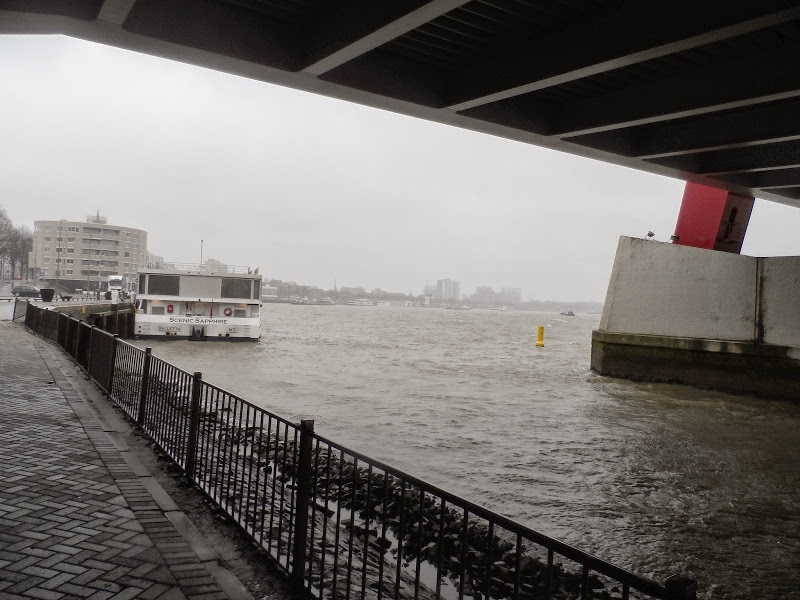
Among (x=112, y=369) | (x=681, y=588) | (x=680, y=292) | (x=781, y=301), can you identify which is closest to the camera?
(x=681, y=588)

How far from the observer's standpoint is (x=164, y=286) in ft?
105

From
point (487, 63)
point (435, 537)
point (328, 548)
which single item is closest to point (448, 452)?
point (435, 537)

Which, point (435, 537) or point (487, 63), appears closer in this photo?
point (435, 537)

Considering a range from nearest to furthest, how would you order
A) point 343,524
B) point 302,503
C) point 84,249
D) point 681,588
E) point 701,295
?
point 681,588, point 302,503, point 343,524, point 701,295, point 84,249

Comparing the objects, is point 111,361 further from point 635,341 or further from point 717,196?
point 717,196

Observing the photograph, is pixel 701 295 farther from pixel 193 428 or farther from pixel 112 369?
pixel 193 428

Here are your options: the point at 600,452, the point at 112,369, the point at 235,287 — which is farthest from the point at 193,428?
the point at 235,287

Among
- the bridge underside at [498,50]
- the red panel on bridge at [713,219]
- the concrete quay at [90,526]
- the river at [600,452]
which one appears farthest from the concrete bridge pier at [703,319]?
the concrete quay at [90,526]

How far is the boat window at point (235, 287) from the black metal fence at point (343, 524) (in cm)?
2315

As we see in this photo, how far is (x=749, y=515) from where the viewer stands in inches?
310

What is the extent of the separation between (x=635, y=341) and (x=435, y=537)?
15649mm

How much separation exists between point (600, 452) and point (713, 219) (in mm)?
11293

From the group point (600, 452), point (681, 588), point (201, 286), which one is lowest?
point (600, 452)

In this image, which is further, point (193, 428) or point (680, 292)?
point (680, 292)
